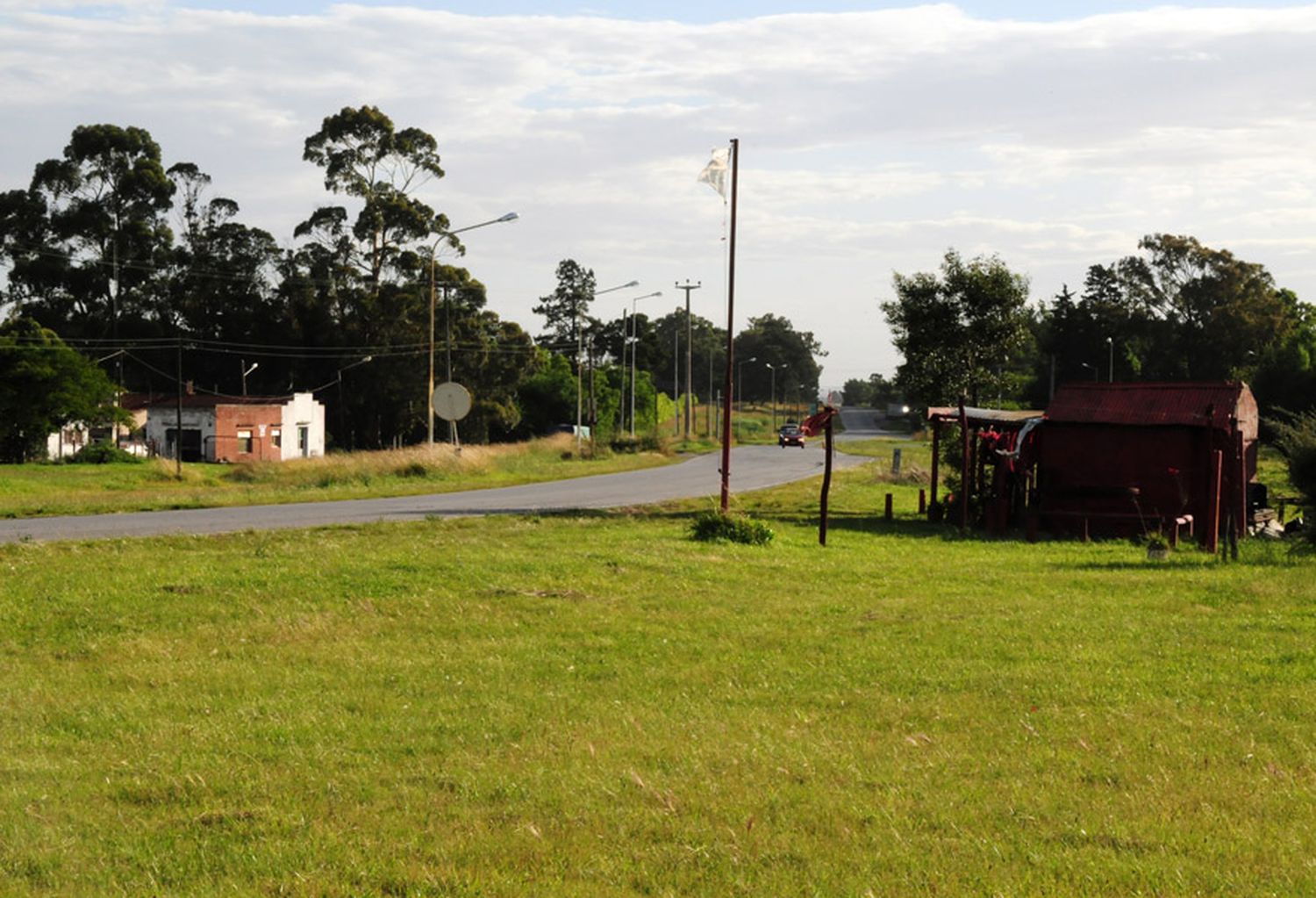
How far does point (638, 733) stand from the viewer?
335 inches

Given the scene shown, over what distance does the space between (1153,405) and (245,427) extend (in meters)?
52.7

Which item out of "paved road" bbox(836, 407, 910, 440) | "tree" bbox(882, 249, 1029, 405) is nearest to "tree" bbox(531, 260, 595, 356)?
"paved road" bbox(836, 407, 910, 440)

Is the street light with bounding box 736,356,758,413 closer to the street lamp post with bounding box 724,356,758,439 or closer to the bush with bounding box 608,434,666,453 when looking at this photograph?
the street lamp post with bounding box 724,356,758,439

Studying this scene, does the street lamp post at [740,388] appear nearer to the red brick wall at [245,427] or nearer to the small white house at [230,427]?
the small white house at [230,427]

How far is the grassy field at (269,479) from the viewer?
1201 inches

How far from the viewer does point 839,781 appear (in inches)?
292

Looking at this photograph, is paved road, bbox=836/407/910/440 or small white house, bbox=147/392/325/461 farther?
paved road, bbox=836/407/910/440

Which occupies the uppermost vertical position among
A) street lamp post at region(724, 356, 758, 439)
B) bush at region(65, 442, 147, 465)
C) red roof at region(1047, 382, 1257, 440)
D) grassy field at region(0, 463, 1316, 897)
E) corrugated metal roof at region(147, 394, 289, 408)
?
A: street lamp post at region(724, 356, 758, 439)

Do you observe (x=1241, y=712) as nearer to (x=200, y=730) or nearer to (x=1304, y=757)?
(x=1304, y=757)

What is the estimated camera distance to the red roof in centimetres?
2484

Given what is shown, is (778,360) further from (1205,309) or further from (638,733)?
(638,733)

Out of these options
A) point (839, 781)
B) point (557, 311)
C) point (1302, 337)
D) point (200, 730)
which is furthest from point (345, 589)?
point (557, 311)

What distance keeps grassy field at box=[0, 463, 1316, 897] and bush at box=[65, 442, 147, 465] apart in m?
41.7

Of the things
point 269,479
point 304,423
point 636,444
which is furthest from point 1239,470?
point 304,423
